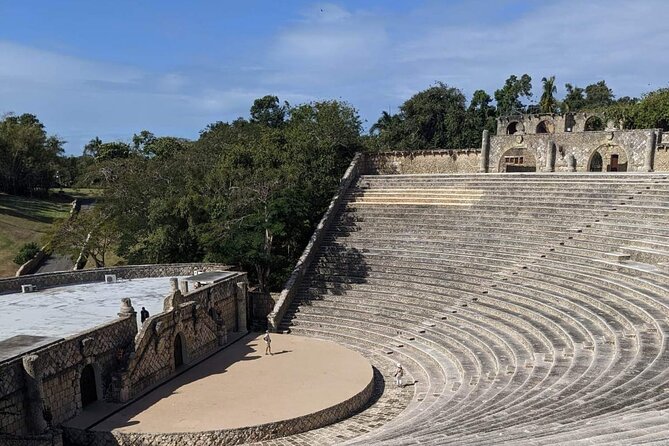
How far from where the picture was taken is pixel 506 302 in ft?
58.0

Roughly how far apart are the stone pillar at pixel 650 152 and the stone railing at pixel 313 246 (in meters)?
14.5

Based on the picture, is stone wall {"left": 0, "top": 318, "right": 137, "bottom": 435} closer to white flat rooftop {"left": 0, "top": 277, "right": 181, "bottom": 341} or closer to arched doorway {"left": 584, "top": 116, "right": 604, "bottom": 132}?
white flat rooftop {"left": 0, "top": 277, "right": 181, "bottom": 341}

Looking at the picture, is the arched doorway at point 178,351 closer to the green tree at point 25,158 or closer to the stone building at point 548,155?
the stone building at point 548,155

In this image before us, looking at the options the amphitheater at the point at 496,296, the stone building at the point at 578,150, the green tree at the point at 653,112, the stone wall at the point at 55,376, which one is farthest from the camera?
the green tree at the point at 653,112

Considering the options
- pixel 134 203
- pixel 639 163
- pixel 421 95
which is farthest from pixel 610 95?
pixel 134 203

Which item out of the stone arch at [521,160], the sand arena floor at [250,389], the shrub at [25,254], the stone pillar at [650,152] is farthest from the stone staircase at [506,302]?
the shrub at [25,254]

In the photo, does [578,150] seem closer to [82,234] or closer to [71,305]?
[71,305]

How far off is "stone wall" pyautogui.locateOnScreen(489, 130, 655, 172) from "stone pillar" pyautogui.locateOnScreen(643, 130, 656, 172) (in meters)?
0.16

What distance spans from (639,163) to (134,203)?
85.4 feet

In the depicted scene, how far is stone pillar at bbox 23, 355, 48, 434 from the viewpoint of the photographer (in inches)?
447

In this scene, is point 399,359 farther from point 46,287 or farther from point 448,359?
point 46,287

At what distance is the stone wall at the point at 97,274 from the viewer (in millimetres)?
20016

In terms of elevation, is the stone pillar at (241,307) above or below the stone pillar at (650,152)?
below

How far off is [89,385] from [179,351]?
3278mm
